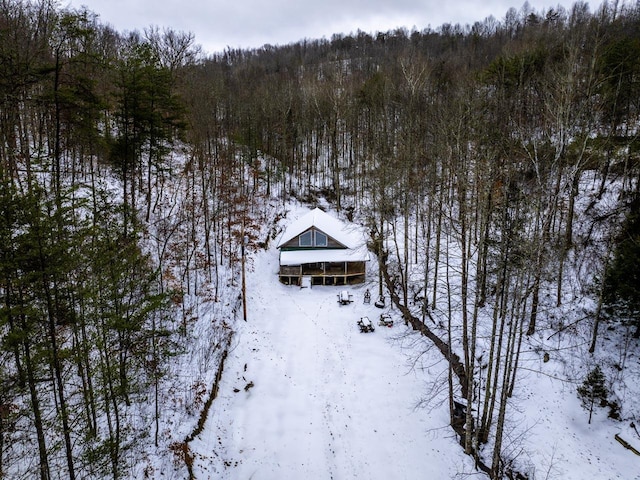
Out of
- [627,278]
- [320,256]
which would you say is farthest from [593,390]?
[320,256]

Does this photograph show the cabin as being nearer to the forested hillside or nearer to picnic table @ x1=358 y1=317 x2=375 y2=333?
the forested hillside

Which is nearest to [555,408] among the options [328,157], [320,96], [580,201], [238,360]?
[238,360]

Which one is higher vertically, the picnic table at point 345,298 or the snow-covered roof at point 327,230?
the snow-covered roof at point 327,230

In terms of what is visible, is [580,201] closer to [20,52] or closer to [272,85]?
[20,52]

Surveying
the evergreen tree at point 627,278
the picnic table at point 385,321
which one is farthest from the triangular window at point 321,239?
the evergreen tree at point 627,278

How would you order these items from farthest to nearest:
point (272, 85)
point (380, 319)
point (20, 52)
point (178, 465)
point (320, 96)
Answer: point (272, 85), point (320, 96), point (380, 319), point (20, 52), point (178, 465)

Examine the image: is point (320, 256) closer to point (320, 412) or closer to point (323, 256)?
point (323, 256)

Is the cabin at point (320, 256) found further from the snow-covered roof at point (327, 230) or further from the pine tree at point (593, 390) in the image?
the pine tree at point (593, 390)
